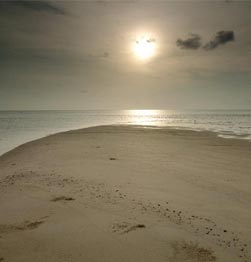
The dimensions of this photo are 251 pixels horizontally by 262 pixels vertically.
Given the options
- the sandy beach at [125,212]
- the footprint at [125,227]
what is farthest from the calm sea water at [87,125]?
the footprint at [125,227]

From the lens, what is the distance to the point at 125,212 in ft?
22.2

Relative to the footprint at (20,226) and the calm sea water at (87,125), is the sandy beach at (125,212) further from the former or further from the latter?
the calm sea water at (87,125)

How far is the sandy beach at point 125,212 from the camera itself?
5.04 meters

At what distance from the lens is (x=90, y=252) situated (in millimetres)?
5004

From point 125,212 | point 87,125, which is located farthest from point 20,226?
point 87,125

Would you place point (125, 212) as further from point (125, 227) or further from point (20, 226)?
point (20, 226)

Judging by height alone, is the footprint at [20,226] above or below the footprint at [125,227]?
below

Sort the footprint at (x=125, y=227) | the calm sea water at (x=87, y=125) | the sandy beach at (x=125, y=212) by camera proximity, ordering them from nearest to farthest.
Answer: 1. the sandy beach at (x=125, y=212)
2. the footprint at (x=125, y=227)
3. the calm sea water at (x=87, y=125)

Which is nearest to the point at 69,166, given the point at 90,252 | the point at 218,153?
the point at 90,252

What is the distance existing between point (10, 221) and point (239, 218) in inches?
214

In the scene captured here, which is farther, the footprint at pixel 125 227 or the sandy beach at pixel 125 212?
the footprint at pixel 125 227

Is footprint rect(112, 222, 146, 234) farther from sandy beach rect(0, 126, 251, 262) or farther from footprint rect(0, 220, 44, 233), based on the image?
footprint rect(0, 220, 44, 233)

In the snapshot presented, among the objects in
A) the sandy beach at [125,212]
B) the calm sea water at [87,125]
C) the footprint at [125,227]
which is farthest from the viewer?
the calm sea water at [87,125]

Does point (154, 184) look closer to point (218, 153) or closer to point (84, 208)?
point (84, 208)
